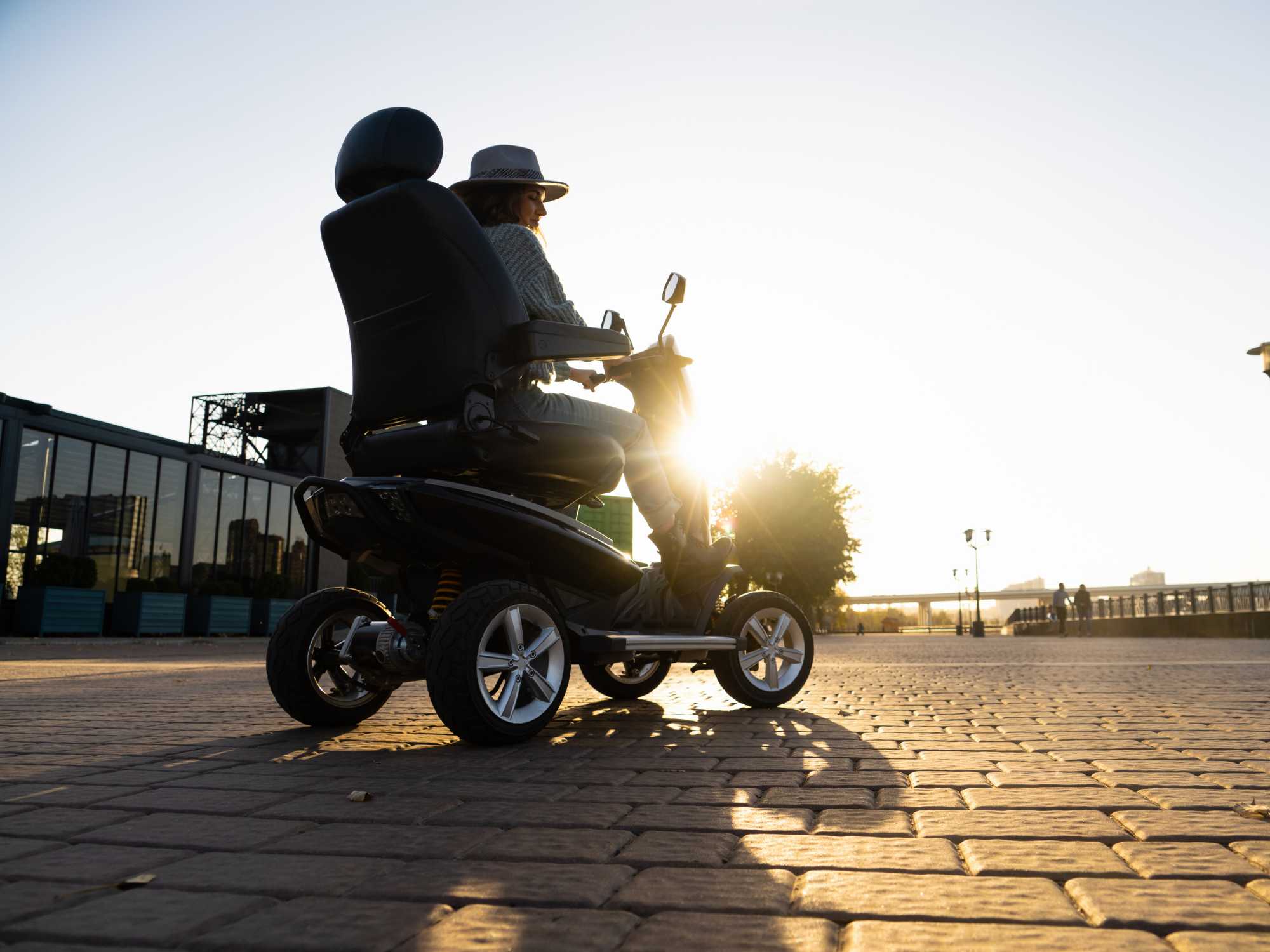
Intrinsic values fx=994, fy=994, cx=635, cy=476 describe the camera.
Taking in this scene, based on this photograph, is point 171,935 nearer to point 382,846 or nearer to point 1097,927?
point 382,846

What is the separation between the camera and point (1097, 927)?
1522mm

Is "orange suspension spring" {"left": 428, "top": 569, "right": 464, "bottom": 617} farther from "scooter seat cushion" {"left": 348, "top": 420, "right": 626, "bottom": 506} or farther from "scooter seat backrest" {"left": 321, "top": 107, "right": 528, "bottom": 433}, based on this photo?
"scooter seat backrest" {"left": 321, "top": 107, "right": 528, "bottom": 433}

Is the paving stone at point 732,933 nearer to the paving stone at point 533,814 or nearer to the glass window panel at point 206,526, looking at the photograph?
the paving stone at point 533,814

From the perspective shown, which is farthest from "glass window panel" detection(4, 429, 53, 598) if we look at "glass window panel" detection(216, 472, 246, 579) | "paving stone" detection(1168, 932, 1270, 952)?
"paving stone" detection(1168, 932, 1270, 952)

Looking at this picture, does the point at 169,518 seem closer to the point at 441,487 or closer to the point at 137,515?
the point at 137,515

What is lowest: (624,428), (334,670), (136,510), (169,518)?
(334,670)

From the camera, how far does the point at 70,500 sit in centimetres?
2539

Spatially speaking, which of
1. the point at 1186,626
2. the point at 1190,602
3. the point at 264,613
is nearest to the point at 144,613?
→ the point at 264,613

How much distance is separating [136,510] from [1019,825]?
96.7 feet

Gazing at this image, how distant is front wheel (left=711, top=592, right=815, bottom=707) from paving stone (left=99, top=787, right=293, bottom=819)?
2.79 meters

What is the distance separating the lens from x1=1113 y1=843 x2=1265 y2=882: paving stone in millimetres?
1828

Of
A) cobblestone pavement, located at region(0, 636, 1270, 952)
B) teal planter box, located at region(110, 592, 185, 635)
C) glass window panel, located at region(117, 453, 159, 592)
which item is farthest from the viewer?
glass window panel, located at region(117, 453, 159, 592)

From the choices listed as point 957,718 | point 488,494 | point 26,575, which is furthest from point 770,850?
point 26,575

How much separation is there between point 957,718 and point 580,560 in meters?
2.04
